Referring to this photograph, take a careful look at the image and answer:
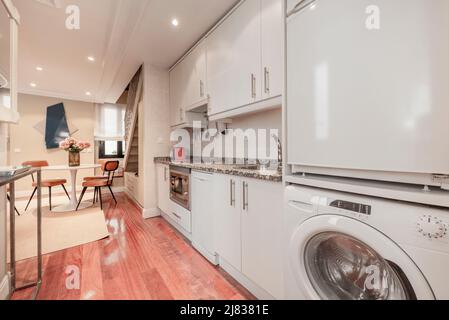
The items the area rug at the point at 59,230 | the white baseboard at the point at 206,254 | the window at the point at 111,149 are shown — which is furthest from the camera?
the window at the point at 111,149

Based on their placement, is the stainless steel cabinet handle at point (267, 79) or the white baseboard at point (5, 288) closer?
the white baseboard at point (5, 288)

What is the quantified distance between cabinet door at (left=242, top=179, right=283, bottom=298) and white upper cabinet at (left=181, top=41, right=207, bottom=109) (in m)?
1.47

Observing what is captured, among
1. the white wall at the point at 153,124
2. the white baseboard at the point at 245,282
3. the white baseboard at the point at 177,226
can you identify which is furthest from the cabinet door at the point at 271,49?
the white wall at the point at 153,124

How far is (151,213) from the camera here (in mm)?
3139

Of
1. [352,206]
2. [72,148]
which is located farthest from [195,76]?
[72,148]

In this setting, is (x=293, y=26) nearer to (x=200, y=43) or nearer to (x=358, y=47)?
(x=358, y=47)

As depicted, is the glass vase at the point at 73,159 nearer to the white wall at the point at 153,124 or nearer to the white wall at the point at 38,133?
the white wall at the point at 153,124

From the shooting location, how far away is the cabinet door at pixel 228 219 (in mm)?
1491

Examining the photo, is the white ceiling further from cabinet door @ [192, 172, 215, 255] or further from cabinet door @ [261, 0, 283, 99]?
cabinet door @ [192, 172, 215, 255]

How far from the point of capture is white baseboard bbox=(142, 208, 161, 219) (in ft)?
10.1

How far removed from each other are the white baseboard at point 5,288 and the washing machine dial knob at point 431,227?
2.35 meters

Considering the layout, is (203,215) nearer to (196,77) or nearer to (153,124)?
(196,77)

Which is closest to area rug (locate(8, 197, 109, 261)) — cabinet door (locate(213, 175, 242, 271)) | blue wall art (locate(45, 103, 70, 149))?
cabinet door (locate(213, 175, 242, 271))

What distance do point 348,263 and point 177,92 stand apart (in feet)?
9.52
